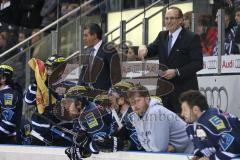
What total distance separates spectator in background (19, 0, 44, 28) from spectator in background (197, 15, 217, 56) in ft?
16.6

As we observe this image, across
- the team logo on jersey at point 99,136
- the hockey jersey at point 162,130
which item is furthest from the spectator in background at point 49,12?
the hockey jersey at point 162,130

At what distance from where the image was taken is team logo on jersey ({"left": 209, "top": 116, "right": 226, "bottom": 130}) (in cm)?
632

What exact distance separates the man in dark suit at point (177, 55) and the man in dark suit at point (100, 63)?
54cm

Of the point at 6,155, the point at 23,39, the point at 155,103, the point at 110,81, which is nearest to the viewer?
the point at 155,103

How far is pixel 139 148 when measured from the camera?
8078 mm

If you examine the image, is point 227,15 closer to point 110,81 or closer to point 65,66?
point 110,81

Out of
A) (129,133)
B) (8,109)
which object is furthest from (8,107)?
(129,133)

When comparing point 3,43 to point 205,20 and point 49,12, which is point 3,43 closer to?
point 49,12

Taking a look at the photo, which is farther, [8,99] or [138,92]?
[8,99]

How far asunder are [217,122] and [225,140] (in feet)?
0.50

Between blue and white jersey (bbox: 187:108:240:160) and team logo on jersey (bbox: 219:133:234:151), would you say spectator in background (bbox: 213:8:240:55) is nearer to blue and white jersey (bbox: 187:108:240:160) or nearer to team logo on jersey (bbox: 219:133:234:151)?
blue and white jersey (bbox: 187:108:240:160)

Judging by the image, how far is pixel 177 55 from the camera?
823 centimetres

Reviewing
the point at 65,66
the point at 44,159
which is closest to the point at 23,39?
the point at 65,66

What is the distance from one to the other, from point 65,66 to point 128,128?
2.03 metres
